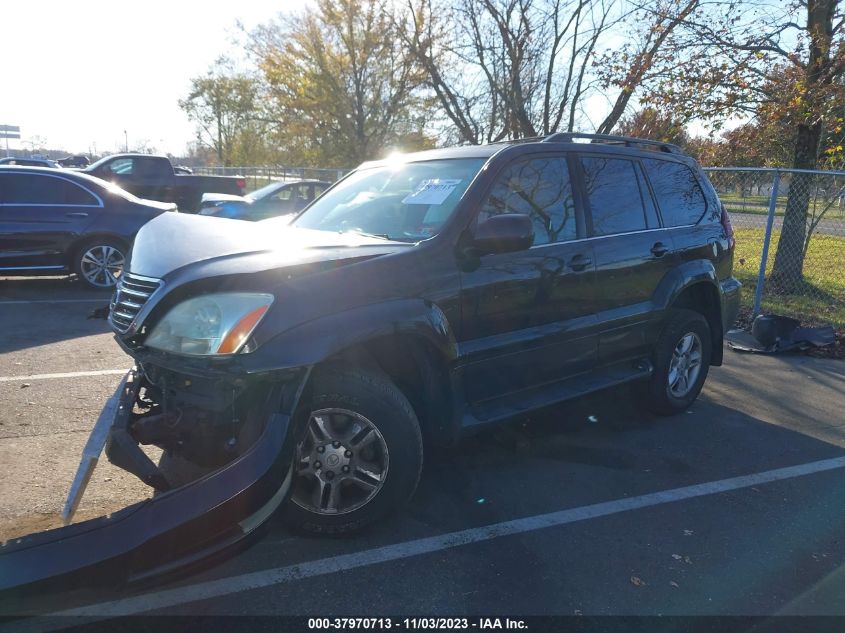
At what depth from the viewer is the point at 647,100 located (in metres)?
10.6

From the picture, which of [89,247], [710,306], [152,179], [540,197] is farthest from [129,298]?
[152,179]

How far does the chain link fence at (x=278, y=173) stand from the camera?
22.9 meters

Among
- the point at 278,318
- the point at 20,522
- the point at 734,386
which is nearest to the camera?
the point at 278,318

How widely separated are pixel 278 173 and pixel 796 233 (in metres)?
23.0


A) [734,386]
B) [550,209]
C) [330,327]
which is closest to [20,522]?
[330,327]

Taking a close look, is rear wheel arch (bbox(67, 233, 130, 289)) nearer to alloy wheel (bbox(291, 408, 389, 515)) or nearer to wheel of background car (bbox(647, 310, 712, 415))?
alloy wheel (bbox(291, 408, 389, 515))

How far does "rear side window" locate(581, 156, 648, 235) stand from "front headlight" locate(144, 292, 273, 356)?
8.00 ft

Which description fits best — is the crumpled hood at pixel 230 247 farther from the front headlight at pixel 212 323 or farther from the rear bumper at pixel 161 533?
the rear bumper at pixel 161 533

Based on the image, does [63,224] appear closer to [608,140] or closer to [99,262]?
[99,262]

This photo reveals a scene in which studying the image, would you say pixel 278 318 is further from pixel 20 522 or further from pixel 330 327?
pixel 20 522

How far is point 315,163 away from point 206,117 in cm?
1743

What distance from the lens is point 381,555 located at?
9.84 feet

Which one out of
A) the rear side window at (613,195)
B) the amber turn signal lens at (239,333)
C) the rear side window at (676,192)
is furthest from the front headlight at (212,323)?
the rear side window at (676,192)

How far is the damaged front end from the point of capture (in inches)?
86.3
